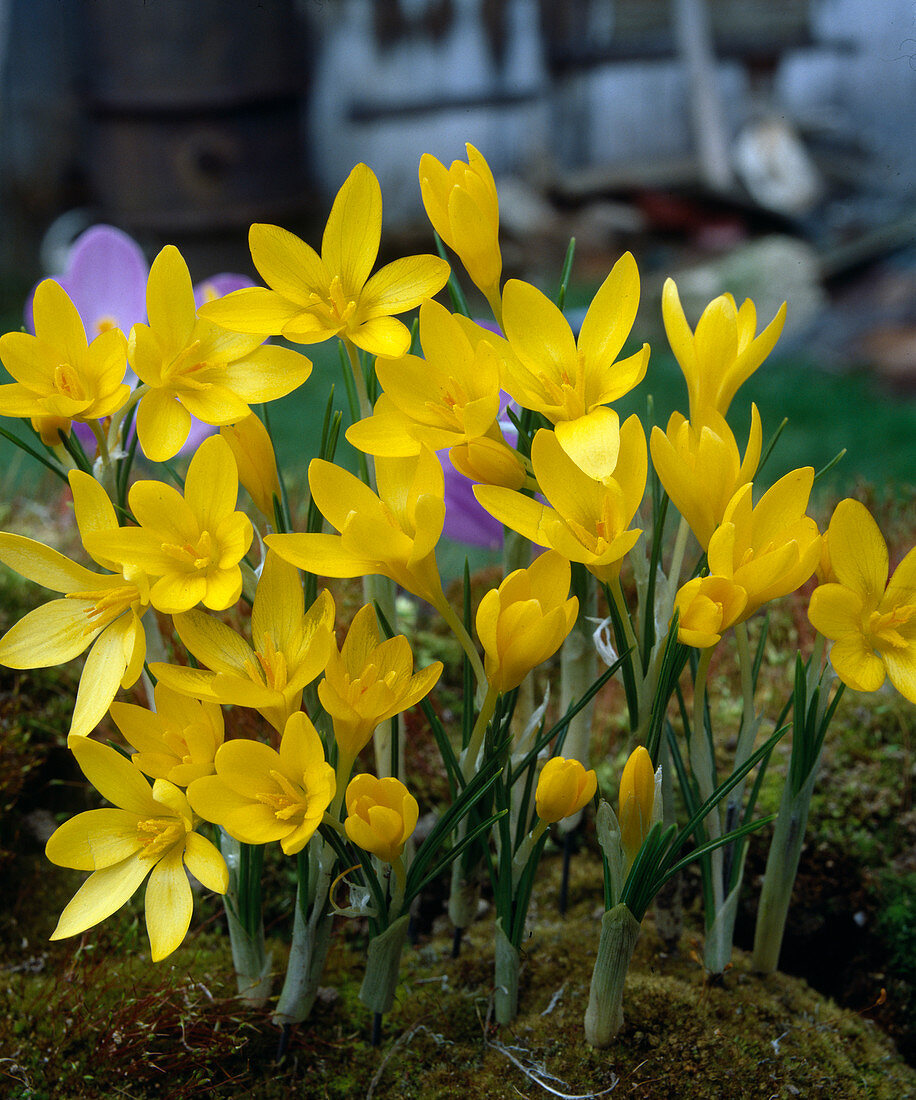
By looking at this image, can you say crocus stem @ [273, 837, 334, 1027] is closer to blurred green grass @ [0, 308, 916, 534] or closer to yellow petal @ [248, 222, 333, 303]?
yellow petal @ [248, 222, 333, 303]

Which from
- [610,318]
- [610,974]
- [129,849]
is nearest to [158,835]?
[129,849]

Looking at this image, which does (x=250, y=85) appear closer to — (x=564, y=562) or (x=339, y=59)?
(x=339, y=59)

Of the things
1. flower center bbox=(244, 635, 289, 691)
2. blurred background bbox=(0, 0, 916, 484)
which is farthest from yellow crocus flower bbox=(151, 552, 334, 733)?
blurred background bbox=(0, 0, 916, 484)

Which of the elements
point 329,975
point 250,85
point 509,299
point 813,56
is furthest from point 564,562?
point 813,56

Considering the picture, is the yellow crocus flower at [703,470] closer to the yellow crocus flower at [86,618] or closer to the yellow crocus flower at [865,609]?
the yellow crocus flower at [865,609]

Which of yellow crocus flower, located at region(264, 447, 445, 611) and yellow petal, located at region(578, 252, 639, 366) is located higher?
yellow petal, located at region(578, 252, 639, 366)
